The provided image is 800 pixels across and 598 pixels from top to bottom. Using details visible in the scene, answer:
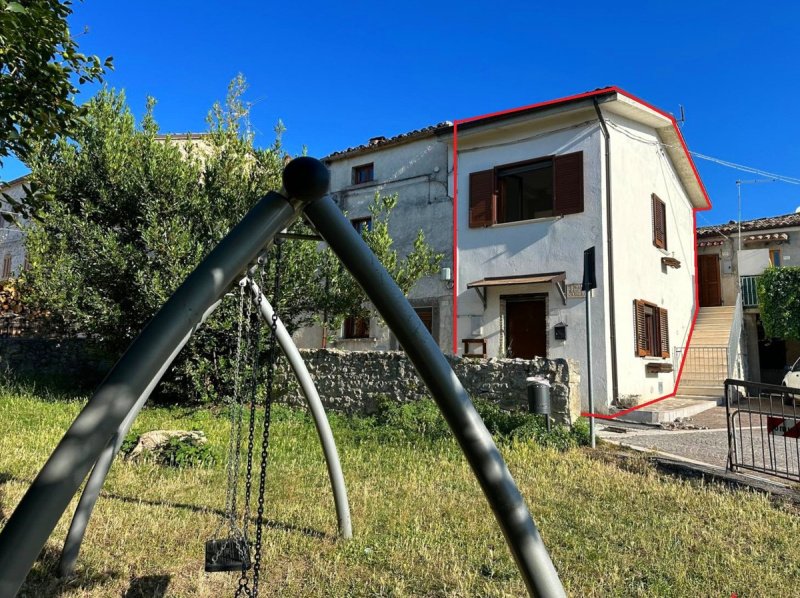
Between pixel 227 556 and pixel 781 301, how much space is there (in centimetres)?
1935

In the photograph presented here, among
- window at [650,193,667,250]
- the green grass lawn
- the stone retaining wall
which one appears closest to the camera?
the green grass lawn

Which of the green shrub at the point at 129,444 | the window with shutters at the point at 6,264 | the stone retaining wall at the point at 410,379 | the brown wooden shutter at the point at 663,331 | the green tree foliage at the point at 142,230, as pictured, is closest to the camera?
the green shrub at the point at 129,444

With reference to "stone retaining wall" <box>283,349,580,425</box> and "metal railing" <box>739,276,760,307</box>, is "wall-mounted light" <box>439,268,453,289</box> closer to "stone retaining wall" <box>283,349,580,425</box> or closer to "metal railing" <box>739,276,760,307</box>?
"stone retaining wall" <box>283,349,580,425</box>

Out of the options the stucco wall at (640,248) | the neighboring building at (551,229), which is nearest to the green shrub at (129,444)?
the neighboring building at (551,229)

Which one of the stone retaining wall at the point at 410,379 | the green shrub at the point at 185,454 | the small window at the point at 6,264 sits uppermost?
the small window at the point at 6,264

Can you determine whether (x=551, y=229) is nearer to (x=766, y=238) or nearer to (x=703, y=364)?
(x=703, y=364)

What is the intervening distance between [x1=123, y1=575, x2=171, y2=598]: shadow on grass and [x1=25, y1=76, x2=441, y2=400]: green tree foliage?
6396 mm

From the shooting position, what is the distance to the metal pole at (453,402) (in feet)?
5.33

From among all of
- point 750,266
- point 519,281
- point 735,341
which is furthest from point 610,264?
point 750,266

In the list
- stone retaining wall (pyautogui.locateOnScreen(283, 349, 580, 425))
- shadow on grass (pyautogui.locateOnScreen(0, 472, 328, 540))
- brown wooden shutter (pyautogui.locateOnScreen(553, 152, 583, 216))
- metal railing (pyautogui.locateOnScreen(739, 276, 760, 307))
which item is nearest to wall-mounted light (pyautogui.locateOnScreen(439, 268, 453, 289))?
brown wooden shutter (pyautogui.locateOnScreen(553, 152, 583, 216))

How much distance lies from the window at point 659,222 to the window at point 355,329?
8.26 metres

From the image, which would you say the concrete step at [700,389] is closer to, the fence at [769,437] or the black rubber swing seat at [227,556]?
the fence at [769,437]

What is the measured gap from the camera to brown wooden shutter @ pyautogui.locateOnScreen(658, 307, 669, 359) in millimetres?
13609

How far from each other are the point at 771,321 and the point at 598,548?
17.0 meters
